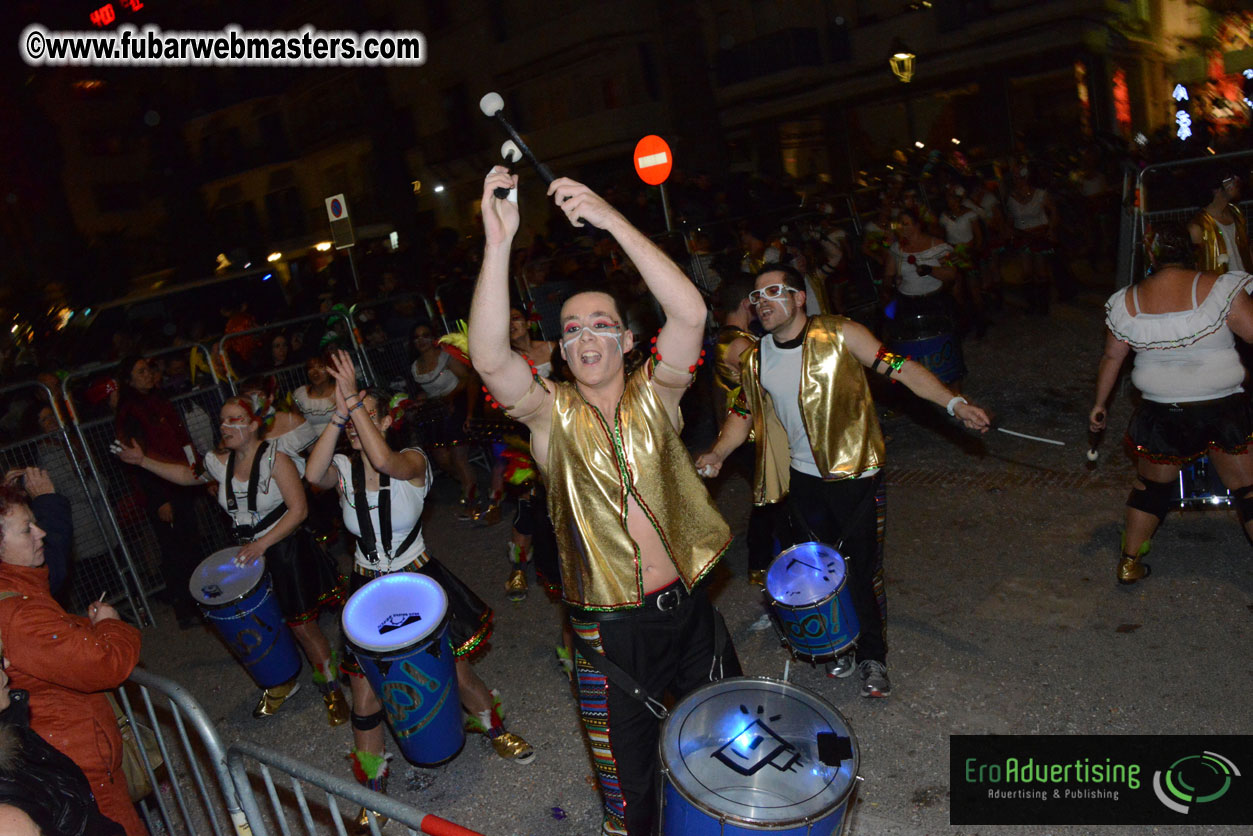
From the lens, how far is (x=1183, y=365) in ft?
15.3

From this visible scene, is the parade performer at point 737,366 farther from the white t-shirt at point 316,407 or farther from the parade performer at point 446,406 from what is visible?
the white t-shirt at point 316,407

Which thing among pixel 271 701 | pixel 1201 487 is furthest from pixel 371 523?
pixel 1201 487

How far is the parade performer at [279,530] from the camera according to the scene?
4.86 meters

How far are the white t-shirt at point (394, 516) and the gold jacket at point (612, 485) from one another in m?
1.43

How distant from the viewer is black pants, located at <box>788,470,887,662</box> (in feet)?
14.1

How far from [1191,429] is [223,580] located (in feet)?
16.6

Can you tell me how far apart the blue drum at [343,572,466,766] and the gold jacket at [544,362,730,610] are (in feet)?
3.13

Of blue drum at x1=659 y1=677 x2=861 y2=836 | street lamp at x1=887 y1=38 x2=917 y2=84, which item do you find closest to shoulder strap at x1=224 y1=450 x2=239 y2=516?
blue drum at x1=659 y1=677 x2=861 y2=836

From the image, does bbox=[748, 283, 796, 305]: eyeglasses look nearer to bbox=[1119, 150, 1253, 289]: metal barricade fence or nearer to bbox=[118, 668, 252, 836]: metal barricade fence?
bbox=[118, 668, 252, 836]: metal barricade fence

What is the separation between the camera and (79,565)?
278 inches

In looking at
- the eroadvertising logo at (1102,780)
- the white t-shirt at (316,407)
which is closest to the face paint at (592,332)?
the eroadvertising logo at (1102,780)

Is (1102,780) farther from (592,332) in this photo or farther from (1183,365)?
(592,332)

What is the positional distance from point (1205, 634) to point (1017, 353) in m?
5.91

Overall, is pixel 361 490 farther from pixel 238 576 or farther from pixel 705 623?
pixel 705 623
